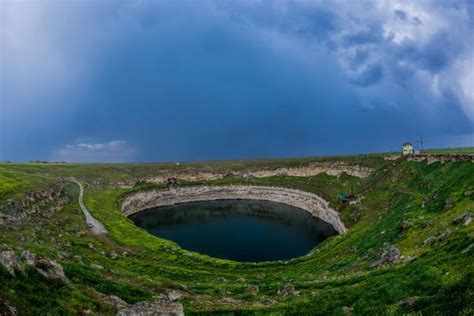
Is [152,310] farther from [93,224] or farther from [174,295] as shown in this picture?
[93,224]

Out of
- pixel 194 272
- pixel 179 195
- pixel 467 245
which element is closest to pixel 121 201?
pixel 179 195

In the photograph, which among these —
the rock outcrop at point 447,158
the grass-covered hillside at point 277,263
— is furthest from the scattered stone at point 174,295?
the rock outcrop at point 447,158

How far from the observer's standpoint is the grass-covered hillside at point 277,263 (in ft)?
62.7

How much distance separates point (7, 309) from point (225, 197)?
123m

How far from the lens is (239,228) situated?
311 feet

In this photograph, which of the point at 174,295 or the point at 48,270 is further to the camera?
the point at 174,295

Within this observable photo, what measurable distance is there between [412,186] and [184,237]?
51.9 metres

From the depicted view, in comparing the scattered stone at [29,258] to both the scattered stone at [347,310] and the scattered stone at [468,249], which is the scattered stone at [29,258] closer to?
the scattered stone at [347,310]

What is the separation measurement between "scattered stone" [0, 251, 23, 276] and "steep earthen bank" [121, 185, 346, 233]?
3313 inches

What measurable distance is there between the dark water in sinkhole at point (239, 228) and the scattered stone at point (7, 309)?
53184 mm

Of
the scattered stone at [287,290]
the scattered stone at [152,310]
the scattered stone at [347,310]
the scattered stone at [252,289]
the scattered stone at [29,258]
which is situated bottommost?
the scattered stone at [252,289]

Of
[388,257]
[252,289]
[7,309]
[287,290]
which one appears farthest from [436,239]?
[7,309]

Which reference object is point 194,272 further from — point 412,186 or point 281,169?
point 281,169

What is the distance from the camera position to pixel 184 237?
3381 inches
